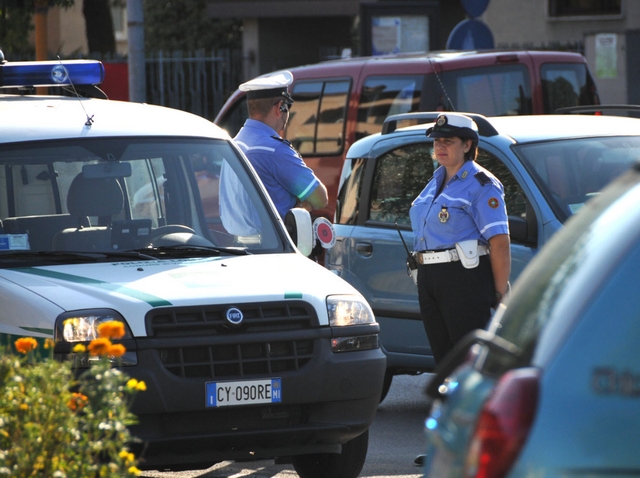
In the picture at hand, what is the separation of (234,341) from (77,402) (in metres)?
1.46

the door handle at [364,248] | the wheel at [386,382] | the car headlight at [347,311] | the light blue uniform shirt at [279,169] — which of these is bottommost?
the wheel at [386,382]

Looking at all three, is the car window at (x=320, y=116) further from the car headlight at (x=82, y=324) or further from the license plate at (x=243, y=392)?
the car headlight at (x=82, y=324)

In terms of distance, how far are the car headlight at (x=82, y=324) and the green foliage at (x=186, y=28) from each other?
3128cm

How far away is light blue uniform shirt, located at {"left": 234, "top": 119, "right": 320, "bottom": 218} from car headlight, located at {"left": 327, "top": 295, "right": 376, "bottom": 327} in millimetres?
1661

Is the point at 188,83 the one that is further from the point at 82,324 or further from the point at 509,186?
the point at 82,324

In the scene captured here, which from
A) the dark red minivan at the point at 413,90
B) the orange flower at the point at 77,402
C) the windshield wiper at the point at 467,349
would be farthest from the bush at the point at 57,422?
the dark red minivan at the point at 413,90

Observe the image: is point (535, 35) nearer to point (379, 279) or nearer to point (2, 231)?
point (379, 279)

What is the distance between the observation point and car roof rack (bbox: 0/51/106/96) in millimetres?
7496

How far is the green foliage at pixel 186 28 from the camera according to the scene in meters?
36.2

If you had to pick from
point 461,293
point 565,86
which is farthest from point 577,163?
point 565,86

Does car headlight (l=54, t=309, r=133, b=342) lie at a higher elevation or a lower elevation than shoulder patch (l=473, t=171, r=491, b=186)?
lower

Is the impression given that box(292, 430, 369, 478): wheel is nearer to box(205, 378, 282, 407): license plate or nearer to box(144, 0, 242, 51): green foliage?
box(205, 378, 282, 407): license plate

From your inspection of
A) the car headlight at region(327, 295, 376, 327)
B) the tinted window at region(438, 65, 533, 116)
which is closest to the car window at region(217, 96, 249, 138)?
the tinted window at region(438, 65, 533, 116)

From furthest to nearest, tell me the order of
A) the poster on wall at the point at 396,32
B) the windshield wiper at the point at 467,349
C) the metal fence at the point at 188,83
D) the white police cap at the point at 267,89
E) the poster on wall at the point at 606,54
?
the metal fence at the point at 188,83 < the poster on wall at the point at 606,54 < the poster on wall at the point at 396,32 < the white police cap at the point at 267,89 < the windshield wiper at the point at 467,349
